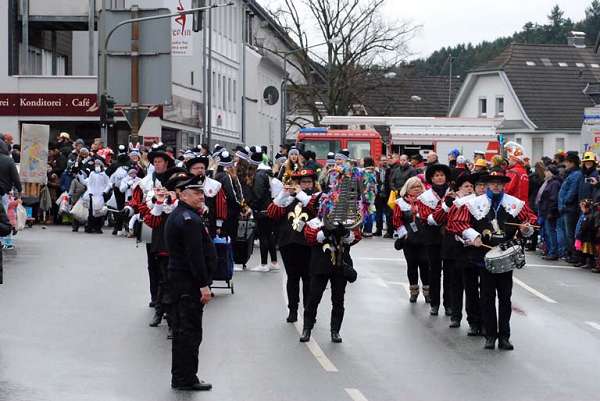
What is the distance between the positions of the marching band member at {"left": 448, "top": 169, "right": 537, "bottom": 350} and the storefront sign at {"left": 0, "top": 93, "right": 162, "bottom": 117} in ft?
110

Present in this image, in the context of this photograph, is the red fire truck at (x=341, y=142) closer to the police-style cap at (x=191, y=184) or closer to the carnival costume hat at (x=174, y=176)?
the carnival costume hat at (x=174, y=176)

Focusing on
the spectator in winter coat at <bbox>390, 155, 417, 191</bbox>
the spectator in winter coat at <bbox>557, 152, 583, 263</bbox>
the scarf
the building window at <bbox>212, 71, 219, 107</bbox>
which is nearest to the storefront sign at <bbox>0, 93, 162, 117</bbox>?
the building window at <bbox>212, 71, 219, 107</bbox>

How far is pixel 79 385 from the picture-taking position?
11.0 m

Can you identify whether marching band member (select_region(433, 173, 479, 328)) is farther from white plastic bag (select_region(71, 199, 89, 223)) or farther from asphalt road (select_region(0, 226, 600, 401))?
white plastic bag (select_region(71, 199, 89, 223))

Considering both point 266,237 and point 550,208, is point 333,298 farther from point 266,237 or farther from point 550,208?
point 550,208

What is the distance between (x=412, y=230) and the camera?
1706 cm

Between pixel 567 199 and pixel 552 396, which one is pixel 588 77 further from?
pixel 552 396

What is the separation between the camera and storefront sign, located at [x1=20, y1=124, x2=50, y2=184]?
29.2 metres

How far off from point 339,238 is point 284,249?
1.47m

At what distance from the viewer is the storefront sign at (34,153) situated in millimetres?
29203

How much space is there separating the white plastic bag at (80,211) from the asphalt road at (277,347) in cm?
869

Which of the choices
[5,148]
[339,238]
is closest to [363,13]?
[5,148]

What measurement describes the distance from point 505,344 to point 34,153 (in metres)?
17.4

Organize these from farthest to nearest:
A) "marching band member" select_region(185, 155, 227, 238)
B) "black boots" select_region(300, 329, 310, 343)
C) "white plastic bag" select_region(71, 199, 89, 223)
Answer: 1. "white plastic bag" select_region(71, 199, 89, 223)
2. "marching band member" select_region(185, 155, 227, 238)
3. "black boots" select_region(300, 329, 310, 343)
